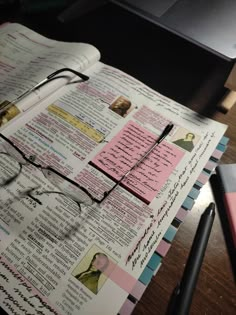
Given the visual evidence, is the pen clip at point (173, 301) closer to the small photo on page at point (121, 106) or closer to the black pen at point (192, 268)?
the black pen at point (192, 268)

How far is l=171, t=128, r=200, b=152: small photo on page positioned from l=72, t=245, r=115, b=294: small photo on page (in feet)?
0.75

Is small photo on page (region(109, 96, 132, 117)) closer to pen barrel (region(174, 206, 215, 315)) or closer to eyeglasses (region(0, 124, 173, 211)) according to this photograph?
eyeglasses (region(0, 124, 173, 211))

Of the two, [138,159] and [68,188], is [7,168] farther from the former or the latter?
[138,159]

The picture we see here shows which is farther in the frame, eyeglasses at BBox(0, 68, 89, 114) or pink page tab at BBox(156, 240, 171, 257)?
eyeglasses at BBox(0, 68, 89, 114)

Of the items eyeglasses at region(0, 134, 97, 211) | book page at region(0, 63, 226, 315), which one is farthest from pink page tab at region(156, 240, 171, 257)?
eyeglasses at region(0, 134, 97, 211)

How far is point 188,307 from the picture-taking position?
399mm

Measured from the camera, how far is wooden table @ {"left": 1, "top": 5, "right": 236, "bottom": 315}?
1.41 ft

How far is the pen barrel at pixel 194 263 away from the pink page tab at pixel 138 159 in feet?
0.27

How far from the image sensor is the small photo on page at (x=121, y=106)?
588 millimetres

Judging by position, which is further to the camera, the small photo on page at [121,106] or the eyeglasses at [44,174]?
the small photo on page at [121,106]

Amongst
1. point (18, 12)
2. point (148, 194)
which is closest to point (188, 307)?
point (148, 194)

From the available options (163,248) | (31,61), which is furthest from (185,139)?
(31,61)

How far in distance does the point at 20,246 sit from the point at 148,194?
195 millimetres

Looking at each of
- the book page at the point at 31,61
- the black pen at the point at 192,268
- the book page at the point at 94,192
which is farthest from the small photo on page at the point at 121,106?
the black pen at the point at 192,268
